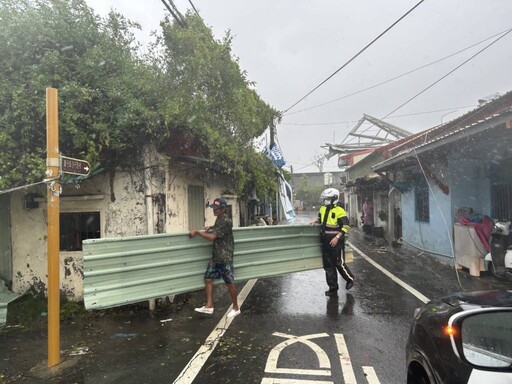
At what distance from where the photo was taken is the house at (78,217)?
598 cm

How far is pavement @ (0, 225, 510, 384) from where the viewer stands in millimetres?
3682

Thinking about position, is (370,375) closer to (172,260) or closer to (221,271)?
(221,271)

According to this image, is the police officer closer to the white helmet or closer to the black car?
the white helmet

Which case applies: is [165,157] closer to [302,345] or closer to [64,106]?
[64,106]

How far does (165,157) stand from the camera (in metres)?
5.89

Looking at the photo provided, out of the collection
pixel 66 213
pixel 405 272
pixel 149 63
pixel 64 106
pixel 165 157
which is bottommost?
pixel 405 272

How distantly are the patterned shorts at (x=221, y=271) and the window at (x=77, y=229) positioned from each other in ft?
7.16

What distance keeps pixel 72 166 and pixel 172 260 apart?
1791 millimetres

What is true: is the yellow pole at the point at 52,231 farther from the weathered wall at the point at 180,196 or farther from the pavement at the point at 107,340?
the weathered wall at the point at 180,196

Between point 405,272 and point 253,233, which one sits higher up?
point 253,233

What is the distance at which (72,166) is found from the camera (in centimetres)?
404

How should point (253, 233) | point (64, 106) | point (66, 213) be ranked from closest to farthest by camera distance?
point (64, 106), point (253, 233), point (66, 213)

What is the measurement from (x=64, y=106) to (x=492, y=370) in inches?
215

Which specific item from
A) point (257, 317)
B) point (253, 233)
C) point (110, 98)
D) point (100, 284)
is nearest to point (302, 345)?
point (257, 317)
